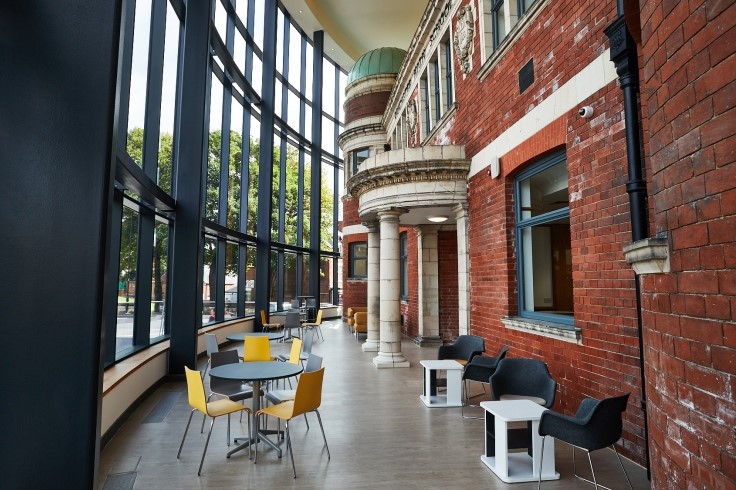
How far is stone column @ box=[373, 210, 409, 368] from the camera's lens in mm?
8859

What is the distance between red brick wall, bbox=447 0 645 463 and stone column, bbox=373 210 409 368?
2.65 meters

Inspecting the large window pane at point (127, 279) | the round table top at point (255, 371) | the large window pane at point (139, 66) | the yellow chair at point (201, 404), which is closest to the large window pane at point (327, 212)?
the large window pane at point (139, 66)

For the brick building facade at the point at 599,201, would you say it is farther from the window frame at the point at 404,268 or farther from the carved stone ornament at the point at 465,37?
the window frame at the point at 404,268

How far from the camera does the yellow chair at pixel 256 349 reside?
260 inches

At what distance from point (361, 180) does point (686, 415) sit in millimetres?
7873

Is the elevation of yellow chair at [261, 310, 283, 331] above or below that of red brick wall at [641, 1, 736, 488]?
below

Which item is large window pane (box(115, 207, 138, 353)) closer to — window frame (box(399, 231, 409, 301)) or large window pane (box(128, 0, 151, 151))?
large window pane (box(128, 0, 151, 151))

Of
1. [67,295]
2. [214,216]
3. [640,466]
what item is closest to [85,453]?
[67,295]

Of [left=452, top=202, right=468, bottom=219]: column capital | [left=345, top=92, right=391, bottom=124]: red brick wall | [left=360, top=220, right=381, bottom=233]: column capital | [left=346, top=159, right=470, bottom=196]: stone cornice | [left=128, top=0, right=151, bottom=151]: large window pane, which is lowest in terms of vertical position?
[left=452, top=202, right=468, bottom=219]: column capital

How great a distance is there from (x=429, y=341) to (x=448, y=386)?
18.3ft

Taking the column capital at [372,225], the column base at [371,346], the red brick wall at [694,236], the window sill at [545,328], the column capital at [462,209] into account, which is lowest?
the column base at [371,346]

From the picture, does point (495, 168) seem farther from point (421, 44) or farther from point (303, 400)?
point (421, 44)

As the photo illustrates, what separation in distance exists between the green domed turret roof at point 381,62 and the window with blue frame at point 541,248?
1172 centimetres

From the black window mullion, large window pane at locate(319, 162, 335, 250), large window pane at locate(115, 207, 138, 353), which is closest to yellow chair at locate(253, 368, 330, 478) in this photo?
large window pane at locate(115, 207, 138, 353)
